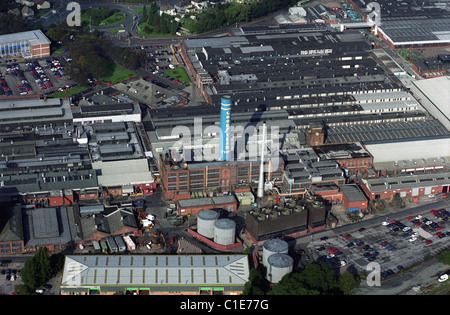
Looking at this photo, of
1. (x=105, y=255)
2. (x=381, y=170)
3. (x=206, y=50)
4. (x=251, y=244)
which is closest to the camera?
(x=105, y=255)

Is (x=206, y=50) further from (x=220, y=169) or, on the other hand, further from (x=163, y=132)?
(x=220, y=169)

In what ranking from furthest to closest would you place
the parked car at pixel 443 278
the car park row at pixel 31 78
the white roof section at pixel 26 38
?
the white roof section at pixel 26 38, the car park row at pixel 31 78, the parked car at pixel 443 278

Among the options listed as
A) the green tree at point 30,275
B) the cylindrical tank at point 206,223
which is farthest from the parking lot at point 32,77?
the green tree at point 30,275

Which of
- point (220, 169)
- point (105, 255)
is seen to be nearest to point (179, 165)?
point (220, 169)

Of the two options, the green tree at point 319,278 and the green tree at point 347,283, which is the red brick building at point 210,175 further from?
the green tree at point 347,283

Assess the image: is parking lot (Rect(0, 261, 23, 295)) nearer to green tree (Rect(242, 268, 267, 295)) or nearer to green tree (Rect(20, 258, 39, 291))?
green tree (Rect(20, 258, 39, 291))
